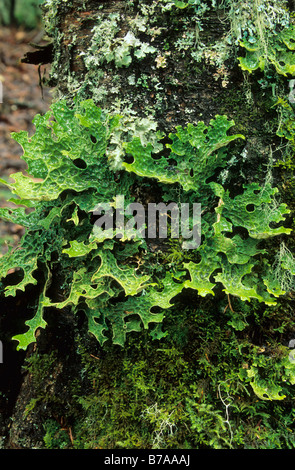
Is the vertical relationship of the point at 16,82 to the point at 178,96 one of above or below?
above

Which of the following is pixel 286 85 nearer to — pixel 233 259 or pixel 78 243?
pixel 233 259

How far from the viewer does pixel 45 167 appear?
1.64 metres

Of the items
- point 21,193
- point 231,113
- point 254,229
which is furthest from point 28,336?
point 231,113

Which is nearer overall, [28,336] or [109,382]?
[28,336]

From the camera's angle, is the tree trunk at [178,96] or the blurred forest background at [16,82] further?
the blurred forest background at [16,82]

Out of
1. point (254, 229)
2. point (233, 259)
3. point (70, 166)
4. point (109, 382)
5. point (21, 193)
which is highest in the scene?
point (70, 166)

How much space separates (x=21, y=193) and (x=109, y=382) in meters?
1.03

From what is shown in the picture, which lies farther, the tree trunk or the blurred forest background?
the blurred forest background

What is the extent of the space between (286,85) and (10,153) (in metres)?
Answer: 3.83

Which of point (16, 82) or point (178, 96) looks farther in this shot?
point (16, 82)

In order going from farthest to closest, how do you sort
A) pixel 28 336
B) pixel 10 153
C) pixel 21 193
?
pixel 10 153 → pixel 28 336 → pixel 21 193

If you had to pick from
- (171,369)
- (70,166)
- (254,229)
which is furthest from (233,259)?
(70,166)
